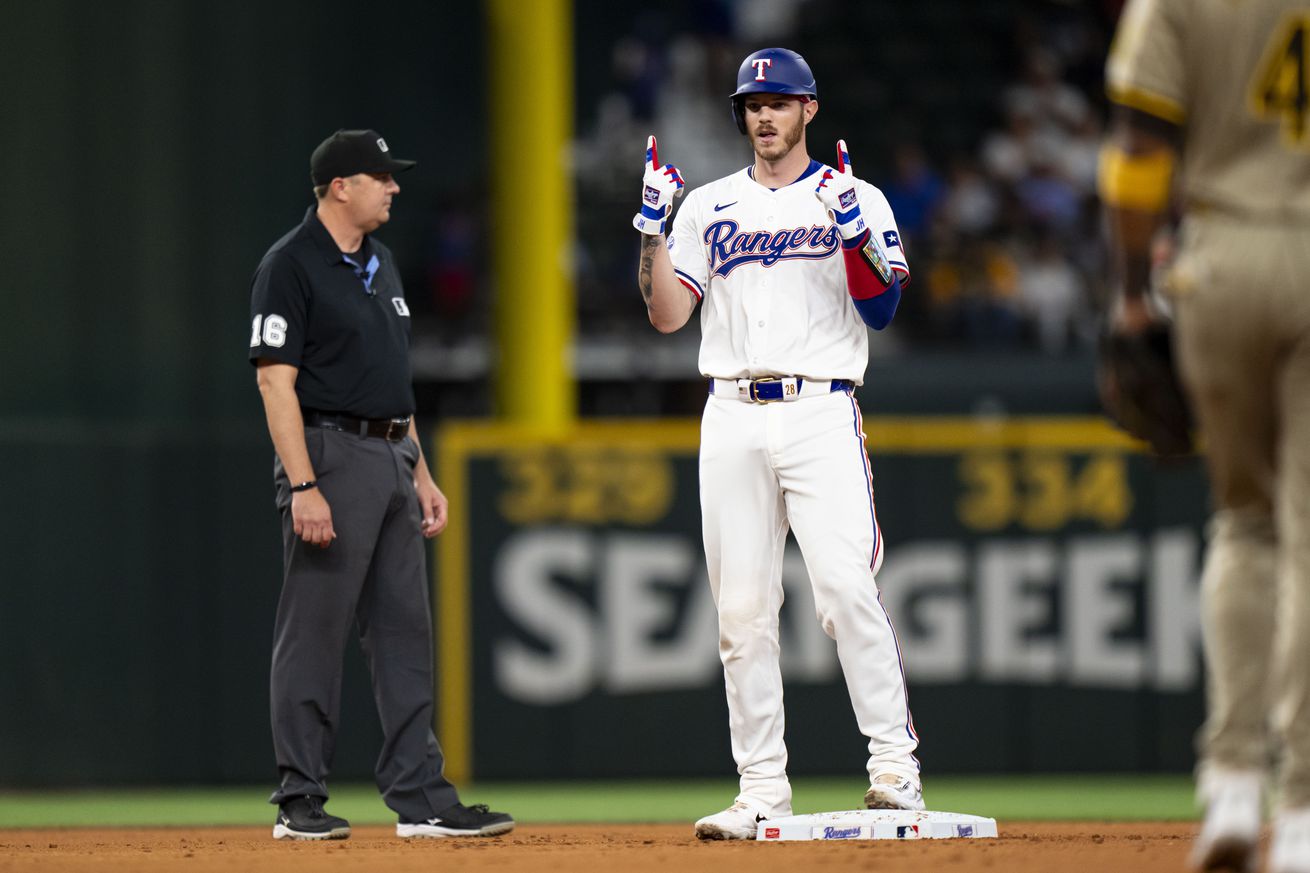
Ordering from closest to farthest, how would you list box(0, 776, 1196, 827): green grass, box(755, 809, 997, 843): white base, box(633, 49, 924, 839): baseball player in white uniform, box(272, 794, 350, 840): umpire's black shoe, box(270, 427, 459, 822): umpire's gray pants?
box(755, 809, 997, 843): white base < box(633, 49, 924, 839): baseball player in white uniform < box(272, 794, 350, 840): umpire's black shoe < box(270, 427, 459, 822): umpire's gray pants < box(0, 776, 1196, 827): green grass

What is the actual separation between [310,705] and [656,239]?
1749mm

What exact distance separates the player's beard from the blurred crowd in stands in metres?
7.49

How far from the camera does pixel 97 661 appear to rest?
8.94 meters

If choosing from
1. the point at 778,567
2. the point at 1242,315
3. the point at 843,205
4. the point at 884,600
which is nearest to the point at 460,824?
the point at 778,567

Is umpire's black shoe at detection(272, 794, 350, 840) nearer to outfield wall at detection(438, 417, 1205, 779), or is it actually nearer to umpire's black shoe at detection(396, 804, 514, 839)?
umpire's black shoe at detection(396, 804, 514, 839)

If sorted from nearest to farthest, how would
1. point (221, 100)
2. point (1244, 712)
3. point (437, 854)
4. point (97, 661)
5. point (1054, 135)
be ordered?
1. point (1244, 712)
2. point (437, 854)
3. point (97, 661)
4. point (221, 100)
5. point (1054, 135)

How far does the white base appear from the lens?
17.1 ft

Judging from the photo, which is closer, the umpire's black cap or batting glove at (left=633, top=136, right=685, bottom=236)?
batting glove at (left=633, top=136, right=685, bottom=236)

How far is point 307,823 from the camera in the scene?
5766mm

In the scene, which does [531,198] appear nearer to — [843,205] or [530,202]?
[530,202]

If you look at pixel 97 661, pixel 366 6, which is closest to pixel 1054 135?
pixel 366 6

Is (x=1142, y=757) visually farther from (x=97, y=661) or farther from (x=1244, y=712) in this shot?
(x=1244, y=712)

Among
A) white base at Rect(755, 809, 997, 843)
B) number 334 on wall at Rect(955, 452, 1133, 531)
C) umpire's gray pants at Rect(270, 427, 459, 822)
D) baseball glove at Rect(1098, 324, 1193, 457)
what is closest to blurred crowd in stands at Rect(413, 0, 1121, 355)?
number 334 on wall at Rect(955, 452, 1133, 531)

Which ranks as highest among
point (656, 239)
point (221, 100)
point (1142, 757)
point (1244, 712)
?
point (221, 100)
